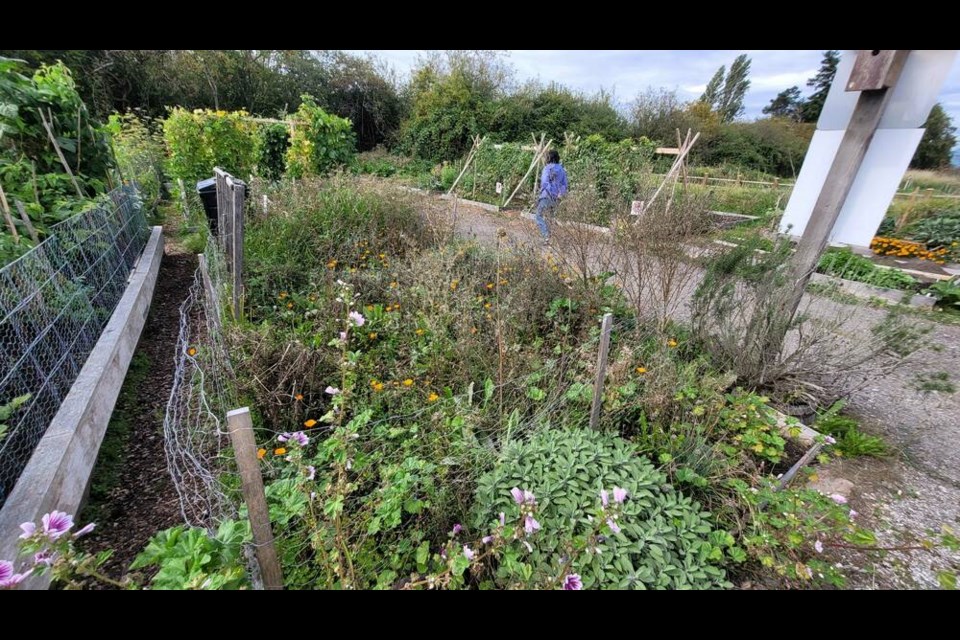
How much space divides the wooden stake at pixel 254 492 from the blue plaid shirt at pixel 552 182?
230 inches

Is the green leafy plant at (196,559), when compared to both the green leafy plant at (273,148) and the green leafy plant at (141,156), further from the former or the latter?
the green leafy plant at (141,156)

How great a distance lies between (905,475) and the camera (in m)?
2.39

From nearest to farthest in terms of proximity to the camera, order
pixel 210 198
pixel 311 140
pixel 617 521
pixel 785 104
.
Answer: pixel 617 521
pixel 210 198
pixel 311 140
pixel 785 104

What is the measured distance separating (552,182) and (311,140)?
4.55 m

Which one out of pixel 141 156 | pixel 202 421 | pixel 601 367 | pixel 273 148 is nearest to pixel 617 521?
pixel 601 367

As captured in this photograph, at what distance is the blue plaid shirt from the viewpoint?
20.3 feet

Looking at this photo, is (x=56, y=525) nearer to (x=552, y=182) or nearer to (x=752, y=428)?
(x=752, y=428)

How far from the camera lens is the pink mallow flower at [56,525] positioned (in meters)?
0.95

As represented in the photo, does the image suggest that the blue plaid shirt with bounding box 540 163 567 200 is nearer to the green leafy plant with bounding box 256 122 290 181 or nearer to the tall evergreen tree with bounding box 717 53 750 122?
the green leafy plant with bounding box 256 122 290 181

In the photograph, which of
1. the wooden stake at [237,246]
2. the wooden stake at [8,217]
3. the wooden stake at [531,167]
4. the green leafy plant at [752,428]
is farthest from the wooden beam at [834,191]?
the wooden stake at [531,167]

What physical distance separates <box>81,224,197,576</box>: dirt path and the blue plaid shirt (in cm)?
542

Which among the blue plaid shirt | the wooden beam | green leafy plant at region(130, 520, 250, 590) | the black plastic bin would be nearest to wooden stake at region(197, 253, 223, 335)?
green leafy plant at region(130, 520, 250, 590)
